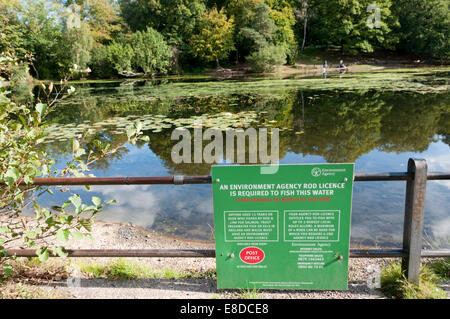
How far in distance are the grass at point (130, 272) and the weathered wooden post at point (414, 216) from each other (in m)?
1.46

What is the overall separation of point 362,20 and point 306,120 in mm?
35813

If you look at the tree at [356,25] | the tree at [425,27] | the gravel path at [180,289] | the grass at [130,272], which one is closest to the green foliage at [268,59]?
the tree at [356,25]

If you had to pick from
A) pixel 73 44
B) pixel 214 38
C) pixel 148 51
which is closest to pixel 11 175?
pixel 148 51

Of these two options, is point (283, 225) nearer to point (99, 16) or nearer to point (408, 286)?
point (408, 286)

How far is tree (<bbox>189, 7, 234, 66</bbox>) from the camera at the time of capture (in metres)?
39.0

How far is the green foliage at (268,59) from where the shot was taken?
33.3 m

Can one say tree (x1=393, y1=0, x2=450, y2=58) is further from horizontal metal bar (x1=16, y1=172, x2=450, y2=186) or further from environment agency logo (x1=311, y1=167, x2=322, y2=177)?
environment agency logo (x1=311, y1=167, x2=322, y2=177)

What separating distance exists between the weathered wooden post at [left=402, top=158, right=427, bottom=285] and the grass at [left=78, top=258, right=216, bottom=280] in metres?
1.46

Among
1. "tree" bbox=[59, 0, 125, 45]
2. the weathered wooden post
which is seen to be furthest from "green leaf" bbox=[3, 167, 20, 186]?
"tree" bbox=[59, 0, 125, 45]

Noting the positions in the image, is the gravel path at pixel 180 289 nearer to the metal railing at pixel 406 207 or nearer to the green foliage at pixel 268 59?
the metal railing at pixel 406 207

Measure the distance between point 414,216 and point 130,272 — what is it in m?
2.19

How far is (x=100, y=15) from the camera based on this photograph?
42188mm

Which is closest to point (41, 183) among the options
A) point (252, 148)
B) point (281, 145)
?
point (252, 148)

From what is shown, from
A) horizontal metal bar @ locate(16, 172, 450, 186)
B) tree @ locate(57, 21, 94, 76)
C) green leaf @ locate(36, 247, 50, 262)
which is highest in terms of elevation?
tree @ locate(57, 21, 94, 76)
